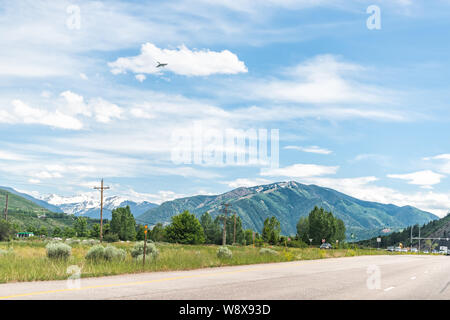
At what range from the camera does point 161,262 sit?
23.4 metres

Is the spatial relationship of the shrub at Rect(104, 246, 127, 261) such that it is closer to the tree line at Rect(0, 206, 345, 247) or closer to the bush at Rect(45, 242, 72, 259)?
the bush at Rect(45, 242, 72, 259)

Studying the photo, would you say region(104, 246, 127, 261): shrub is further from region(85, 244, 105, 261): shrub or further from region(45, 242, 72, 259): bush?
region(45, 242, 72, 259): bush

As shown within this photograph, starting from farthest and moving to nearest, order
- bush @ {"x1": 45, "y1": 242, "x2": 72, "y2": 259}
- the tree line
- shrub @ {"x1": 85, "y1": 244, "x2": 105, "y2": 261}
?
the tree line < shrub @ {"x1": 85, "y1": 244, "x2": 105, "y2": 261} < bush @ {"x1": 45, "y1": 242, "x2": 72, "y2": 259}

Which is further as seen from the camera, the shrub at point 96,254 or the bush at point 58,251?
the shrub at point 96,254

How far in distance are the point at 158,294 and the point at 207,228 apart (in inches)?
5757

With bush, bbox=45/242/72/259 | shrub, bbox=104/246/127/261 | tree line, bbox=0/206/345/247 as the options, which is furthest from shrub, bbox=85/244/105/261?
tree line, bbox=0/206/345/247

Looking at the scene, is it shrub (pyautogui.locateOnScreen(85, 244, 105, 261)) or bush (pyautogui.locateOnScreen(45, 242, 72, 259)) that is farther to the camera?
shrub (pyautogui.locateOnScreen(85, 244, 105, 261))

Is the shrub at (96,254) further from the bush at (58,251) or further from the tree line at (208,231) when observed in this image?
the tree line at (208,231)

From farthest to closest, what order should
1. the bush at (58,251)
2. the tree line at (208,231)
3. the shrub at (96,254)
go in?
the tree line at (208,231) < the shrub at (96,254) < the bush at (58,251)

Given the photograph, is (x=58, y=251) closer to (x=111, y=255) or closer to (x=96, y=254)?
(x=96, y=254)

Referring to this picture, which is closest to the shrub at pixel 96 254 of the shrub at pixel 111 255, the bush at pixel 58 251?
the shrub at pixel 111 255

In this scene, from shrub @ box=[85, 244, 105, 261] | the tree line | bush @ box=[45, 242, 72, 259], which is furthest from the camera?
the tree line
